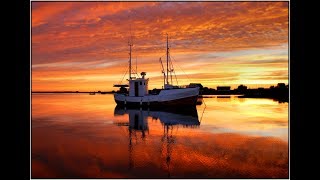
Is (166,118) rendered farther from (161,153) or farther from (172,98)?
(161,153)

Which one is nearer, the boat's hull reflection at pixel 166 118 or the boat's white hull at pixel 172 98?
the boat's hull reflection at pixel 166 118

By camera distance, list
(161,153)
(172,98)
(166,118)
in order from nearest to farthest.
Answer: (161,153), (166,118), (172,98)

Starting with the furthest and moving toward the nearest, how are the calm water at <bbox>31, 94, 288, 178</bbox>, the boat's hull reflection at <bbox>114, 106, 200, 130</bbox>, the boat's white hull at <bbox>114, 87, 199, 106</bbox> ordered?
the boat's white hull at <bbox>114, 87, 199, 106</bbox>
the boat's hull reflection at <bbox>114, 106, 200, 130</bbox>
the calm water at <bbox>31, 94, 288, 178</bbox>

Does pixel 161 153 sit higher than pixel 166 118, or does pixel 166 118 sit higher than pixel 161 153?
pixel 166 118

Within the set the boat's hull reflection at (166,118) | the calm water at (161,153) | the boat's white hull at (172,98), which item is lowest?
the calm water at (161,153)

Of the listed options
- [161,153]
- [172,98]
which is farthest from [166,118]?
[161,153]

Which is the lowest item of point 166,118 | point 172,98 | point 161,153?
point 161,153

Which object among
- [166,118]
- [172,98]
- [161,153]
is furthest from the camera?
[172,98]

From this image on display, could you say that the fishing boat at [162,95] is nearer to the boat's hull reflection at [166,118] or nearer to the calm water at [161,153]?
the boat's hull reflection at [166,118]

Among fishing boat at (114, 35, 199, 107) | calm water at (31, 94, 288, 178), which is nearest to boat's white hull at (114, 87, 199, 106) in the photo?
fishing boat at (114, 35, 199, 107)

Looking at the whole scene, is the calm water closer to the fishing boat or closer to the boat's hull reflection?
the boat's hull reflection

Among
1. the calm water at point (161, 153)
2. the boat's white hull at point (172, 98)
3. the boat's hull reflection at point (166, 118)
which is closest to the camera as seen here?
the calm water at point (161, 153)

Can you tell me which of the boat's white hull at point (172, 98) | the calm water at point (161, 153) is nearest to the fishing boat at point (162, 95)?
the boat's white hull at point (172, 98)

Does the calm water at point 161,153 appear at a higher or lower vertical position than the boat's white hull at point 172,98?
lower
